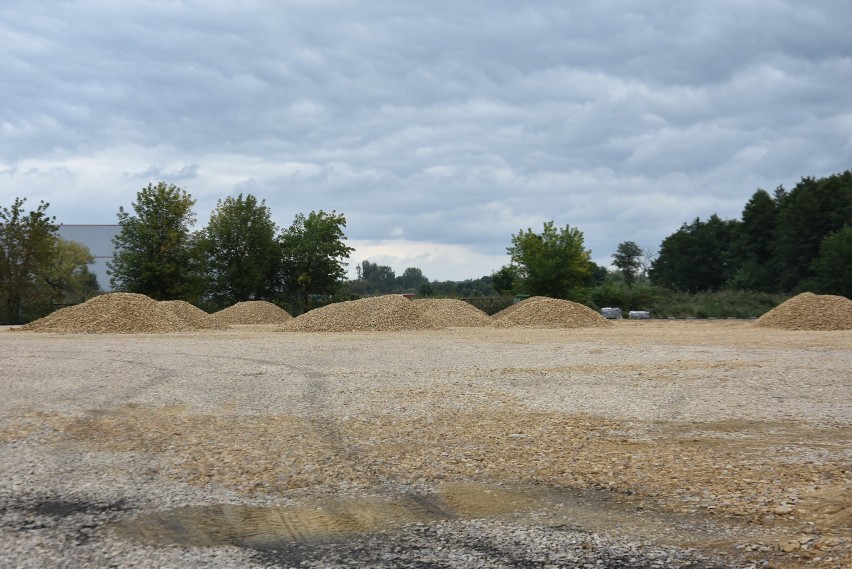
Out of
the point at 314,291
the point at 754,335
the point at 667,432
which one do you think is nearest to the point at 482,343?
the point at 754,335

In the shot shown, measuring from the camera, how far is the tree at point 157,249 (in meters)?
38.5

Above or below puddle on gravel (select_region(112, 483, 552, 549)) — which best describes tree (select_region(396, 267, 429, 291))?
above

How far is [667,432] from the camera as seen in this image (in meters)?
7.79

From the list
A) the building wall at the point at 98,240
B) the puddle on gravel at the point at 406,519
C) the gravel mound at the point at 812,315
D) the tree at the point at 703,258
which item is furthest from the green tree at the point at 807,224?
the building wall at the point at 98,240

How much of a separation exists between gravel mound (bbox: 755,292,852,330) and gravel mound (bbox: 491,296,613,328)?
6.70m

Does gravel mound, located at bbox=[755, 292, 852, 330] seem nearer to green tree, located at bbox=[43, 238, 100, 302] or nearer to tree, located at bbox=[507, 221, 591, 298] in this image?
tree, located at bbox=[507, 221, 591, 298]

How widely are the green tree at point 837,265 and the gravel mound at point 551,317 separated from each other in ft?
84.8

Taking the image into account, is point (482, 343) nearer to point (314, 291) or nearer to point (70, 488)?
point (70, 488)

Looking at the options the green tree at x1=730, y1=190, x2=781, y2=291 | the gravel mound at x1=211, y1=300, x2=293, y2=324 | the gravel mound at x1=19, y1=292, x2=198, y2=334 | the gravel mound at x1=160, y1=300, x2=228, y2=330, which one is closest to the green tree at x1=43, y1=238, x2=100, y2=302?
the gravel mound at x1=211, y1=300, x2=293, y2=324

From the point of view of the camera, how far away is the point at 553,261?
136ft

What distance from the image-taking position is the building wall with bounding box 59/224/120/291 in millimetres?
71481

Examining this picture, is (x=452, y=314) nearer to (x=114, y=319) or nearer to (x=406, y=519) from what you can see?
(x=114, y=319)

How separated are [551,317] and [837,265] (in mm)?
28801

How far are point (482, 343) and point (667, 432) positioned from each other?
42.0ft
